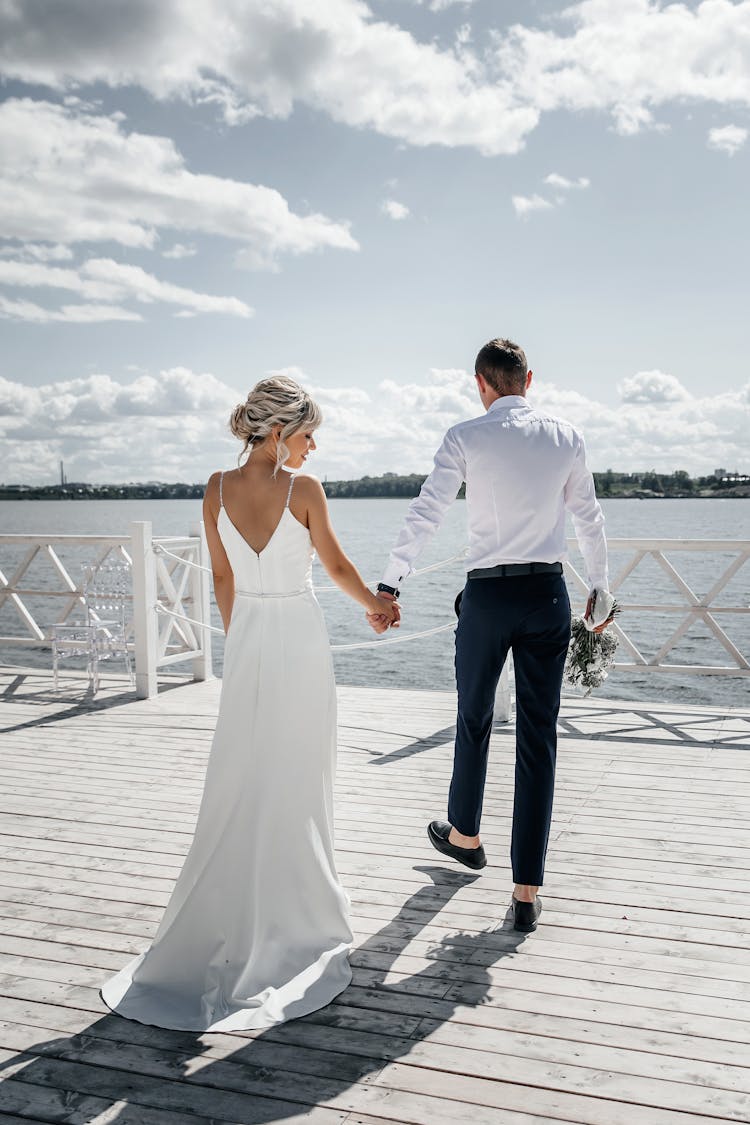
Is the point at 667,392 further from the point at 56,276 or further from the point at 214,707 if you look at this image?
the point at 214,707

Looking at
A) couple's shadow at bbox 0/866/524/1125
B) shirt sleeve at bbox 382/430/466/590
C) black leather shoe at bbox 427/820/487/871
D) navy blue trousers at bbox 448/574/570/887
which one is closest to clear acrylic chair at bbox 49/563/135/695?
black leather shoe at bbox 427/820/487/871

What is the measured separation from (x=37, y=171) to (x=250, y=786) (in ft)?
59.7

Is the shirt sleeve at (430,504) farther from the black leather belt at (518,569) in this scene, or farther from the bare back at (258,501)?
the bare back at (258,501)

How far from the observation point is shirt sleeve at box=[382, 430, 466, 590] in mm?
2836

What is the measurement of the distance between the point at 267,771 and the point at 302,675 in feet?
0.94

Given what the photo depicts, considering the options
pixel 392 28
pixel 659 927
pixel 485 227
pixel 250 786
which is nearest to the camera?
pixel 250 786

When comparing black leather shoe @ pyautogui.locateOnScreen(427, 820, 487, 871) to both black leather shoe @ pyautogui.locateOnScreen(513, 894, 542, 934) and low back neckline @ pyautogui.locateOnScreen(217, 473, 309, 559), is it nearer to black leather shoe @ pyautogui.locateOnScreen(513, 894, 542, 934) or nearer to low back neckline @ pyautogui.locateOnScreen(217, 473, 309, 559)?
black leather shoe @ pyautogui.locateOnScreen(513, 894, 542, 934)

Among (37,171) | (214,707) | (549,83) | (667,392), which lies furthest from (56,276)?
(667,392)

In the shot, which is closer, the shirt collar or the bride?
the bride

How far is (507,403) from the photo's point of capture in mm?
2850

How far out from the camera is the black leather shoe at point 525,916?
288 centimetres

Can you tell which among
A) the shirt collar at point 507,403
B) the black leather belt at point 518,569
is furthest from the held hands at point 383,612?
the shirt collar at point 507,403

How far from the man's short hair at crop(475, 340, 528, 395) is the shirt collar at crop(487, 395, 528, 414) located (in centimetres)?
3

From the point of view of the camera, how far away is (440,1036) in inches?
89.1
